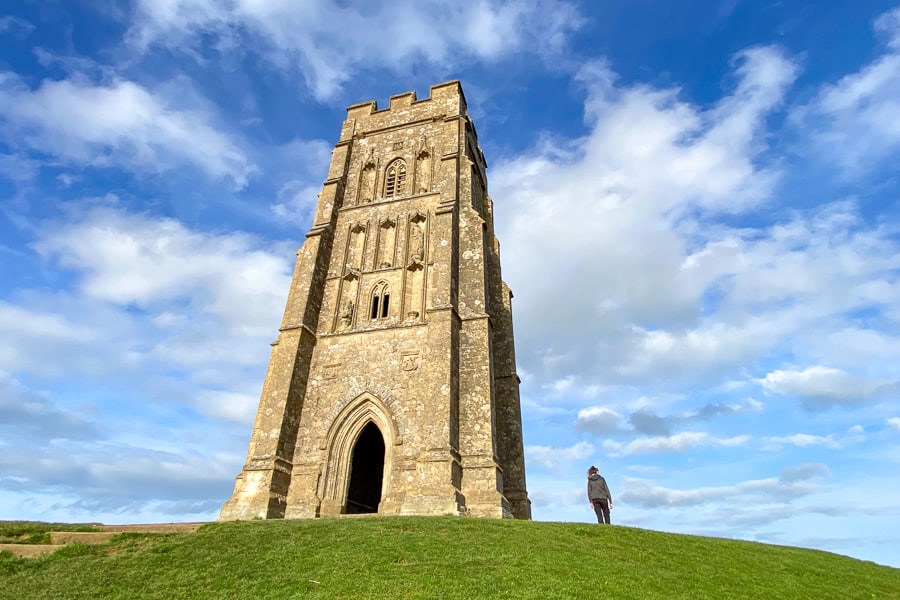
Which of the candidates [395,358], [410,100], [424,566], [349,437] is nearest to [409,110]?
[410,100]

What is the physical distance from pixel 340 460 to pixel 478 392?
212 inches

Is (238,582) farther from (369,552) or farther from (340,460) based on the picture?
(340,460)

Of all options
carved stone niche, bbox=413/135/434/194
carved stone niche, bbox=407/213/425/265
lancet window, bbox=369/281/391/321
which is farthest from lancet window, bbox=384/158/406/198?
lancet window, bbox=369/281/391/321

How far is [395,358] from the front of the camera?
64.6 ft

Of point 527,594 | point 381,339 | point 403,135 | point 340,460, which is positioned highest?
point 403,135

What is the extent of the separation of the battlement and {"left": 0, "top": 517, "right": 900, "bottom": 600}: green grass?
21360 mm

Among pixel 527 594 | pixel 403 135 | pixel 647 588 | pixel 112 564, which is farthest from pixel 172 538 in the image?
pixel 403 135

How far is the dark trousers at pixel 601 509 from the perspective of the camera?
15422mm

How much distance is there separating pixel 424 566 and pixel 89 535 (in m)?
8.29

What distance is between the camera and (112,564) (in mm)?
9922

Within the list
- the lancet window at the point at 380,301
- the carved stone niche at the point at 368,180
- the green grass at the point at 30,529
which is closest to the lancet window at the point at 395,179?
the carved stone niche at the point at 368,180

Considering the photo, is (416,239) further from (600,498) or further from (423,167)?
(600,498)

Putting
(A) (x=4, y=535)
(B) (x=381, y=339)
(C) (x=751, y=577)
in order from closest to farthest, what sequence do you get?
(C) (x=751, y=577) → (A) (x=4, y=535) → (B) (x=381, y=339)

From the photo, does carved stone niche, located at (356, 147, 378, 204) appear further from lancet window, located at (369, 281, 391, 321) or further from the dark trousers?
the dark trousers
